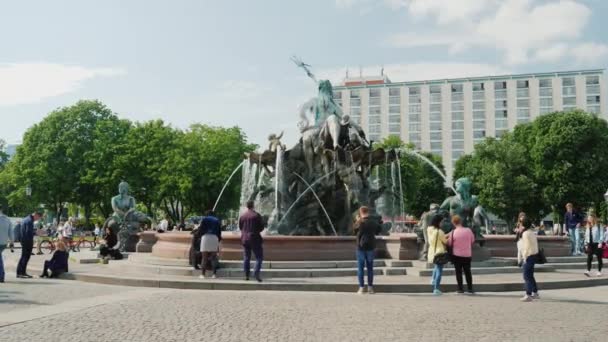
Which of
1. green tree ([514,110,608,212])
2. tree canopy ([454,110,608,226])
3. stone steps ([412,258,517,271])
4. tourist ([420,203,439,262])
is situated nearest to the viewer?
stone steps ([412,258,517,271])

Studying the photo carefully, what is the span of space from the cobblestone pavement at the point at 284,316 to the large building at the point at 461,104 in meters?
102

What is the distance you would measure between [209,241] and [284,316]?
5.11 metres

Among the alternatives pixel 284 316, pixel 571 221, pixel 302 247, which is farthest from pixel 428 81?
pixel 284 316

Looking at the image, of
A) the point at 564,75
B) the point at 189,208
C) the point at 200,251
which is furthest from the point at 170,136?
the point at 564,75

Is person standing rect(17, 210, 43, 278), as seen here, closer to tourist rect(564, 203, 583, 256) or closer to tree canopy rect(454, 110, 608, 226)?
tourist rect(564, 203, 583, 256)

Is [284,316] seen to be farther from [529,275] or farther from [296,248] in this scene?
[296,248]

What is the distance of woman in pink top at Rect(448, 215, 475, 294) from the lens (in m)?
12.8

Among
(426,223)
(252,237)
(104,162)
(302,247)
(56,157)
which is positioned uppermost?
(56,157)

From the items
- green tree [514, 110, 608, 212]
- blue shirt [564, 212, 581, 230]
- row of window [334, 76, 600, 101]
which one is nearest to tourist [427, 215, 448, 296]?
blue shirt [564, 212, 581, 230]

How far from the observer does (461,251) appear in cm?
1288

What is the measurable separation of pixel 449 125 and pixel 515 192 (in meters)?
58.3

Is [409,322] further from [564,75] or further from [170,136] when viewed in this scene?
[564,75]

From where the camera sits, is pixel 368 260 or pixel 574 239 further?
pixel 574 239

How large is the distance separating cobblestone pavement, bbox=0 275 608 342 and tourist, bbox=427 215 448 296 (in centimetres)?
41
